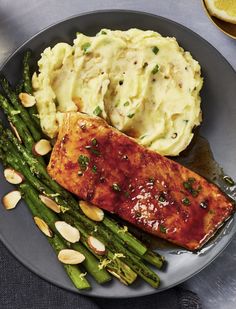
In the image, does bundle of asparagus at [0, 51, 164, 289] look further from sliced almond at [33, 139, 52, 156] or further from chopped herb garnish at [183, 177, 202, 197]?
chopped herb garnish at [183, 177, 202, 197]

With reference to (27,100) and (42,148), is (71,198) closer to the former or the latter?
(42,148)

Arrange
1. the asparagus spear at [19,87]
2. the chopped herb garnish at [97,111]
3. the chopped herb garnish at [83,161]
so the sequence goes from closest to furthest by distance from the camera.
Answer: the chopped herb garnish at [83,161] → the chopped herb garnish at [97,111] → the asparagus spear at [19,87]

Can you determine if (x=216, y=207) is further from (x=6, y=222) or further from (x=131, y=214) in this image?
(x=6, y=222)

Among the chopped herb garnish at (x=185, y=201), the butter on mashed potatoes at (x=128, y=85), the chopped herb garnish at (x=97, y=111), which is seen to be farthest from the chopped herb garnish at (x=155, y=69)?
the chopped herb garnish at (x=185, y=201)

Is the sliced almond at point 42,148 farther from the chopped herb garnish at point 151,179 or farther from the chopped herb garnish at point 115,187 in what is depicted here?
the chopped herb garnish at point 151,179

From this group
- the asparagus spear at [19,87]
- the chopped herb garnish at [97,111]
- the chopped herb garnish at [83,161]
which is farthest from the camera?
the asparagus spear at [19,87]

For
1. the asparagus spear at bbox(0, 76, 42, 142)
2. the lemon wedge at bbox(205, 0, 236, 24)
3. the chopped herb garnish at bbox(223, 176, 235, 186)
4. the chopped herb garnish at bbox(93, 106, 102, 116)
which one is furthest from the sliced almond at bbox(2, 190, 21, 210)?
the lemon wedge at bbox(205, 0, 236, 24)
